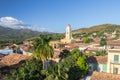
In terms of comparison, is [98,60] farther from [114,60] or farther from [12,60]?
[12,60]

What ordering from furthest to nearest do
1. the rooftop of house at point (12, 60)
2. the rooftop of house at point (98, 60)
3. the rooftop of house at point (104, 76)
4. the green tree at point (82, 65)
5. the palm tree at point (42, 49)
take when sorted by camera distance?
the rooftop of house at point (12, 60), the rooftop of house at point (98, 60), the green tree at point (82, 65), the palm tree at point (42, 49), the rooftop of house at point (104, 76)

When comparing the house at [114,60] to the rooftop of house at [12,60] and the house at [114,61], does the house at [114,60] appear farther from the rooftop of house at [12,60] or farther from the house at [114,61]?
the rooftop of house at [12,60]

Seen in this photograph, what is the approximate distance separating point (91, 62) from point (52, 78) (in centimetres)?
2101

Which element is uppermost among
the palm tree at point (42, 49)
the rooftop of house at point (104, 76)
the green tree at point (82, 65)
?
the palm tree at point (42, 49)

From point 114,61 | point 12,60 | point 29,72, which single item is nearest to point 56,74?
point 29,72

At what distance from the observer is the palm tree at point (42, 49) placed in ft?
112

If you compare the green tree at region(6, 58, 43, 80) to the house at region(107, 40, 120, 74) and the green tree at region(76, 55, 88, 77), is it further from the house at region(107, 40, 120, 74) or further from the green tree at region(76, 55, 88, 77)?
the house at region(107, 40, 120, 74)

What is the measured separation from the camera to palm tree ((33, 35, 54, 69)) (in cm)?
3416

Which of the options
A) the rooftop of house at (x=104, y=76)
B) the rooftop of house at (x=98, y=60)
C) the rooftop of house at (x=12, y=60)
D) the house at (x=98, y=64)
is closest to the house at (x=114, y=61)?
the house at (x=98, y=64)

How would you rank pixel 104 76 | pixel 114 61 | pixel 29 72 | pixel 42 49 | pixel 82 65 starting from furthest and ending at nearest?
pixel 114 61 < pixel 82 65 < pixel 42 49 < pixel 104 76 < pixel 29 72

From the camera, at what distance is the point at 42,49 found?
1344 inches

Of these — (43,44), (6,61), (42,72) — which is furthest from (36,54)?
(6,61)

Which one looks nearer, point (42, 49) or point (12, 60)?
point (42, 49)

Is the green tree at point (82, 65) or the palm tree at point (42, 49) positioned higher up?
the palm tree at point (42, 49)
